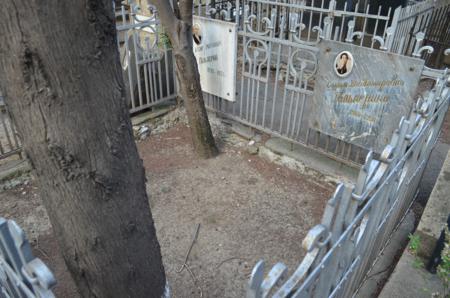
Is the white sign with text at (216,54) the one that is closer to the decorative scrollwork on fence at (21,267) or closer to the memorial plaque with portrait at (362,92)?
the memorial plaque with portrait at (362,92)

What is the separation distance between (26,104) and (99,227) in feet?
1.80

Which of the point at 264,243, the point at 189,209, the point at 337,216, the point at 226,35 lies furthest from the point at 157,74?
the point at 337,216

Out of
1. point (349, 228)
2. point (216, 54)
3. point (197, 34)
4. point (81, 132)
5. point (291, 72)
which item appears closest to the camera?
point (81, 132)

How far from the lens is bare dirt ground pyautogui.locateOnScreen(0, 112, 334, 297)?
3.19 metres

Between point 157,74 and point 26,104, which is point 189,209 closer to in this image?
point 157,74

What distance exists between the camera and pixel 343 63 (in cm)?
→ 371

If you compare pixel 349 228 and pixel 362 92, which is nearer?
pixel 349 228

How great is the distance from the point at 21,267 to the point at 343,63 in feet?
10.9

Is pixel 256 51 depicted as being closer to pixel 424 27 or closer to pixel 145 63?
pixel 145 63

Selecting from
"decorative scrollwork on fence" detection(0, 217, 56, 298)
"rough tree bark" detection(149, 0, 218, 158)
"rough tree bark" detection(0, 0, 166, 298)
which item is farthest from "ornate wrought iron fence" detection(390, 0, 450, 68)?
"decorative scrollwork on fence" detection(0, 217, 56, 298)

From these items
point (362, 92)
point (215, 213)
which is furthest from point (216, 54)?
point (215, 213)

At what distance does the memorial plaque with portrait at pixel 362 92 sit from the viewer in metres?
3.39

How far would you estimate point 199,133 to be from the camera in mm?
4582

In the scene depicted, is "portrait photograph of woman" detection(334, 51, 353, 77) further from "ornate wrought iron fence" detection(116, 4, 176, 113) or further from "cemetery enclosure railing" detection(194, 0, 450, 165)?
"ornate wrought iron fence" detection(116, 4, 176, 113)
